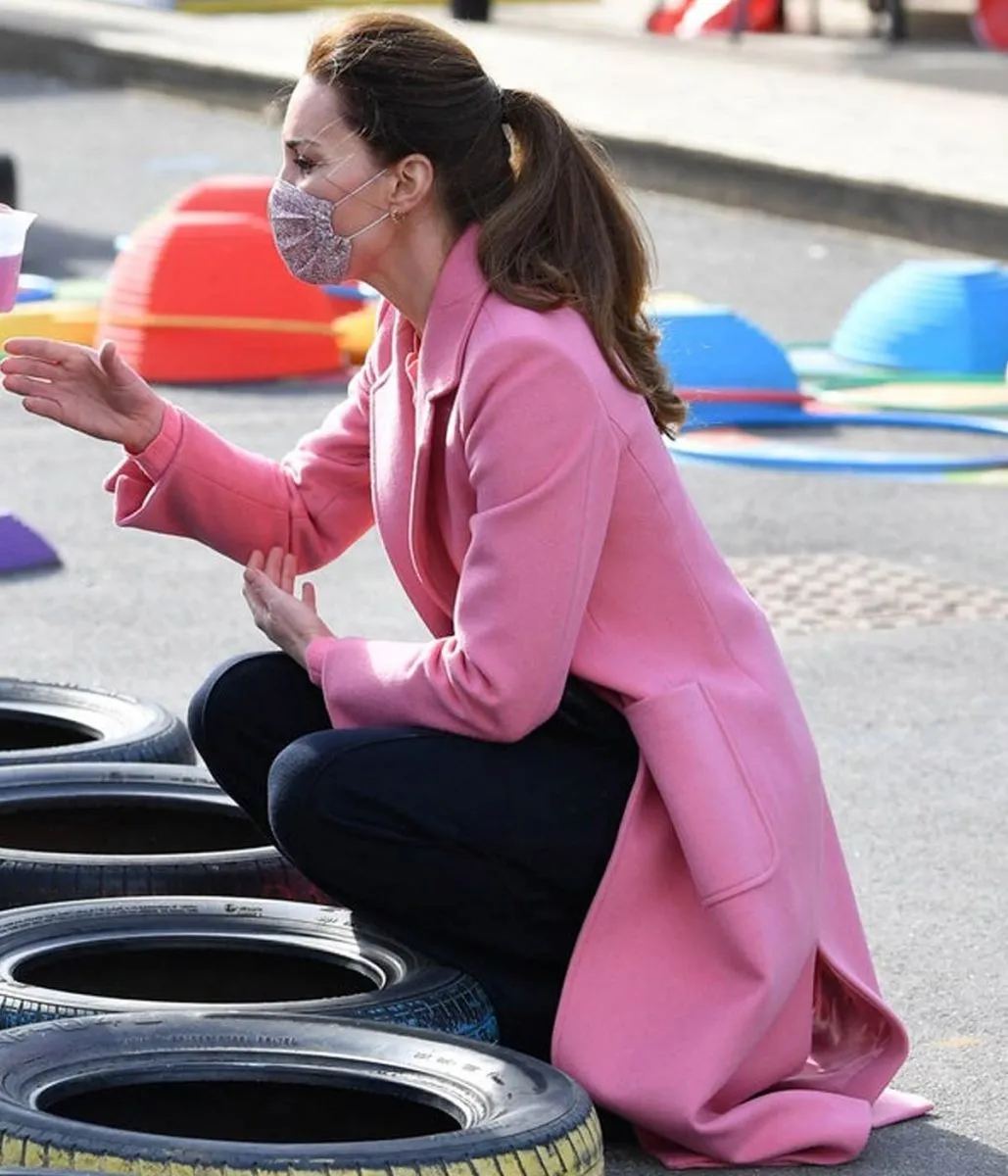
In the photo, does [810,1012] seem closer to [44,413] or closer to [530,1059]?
[530,1059]

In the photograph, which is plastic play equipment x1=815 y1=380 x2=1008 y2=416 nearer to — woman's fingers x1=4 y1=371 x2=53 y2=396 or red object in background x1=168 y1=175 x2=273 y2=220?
red object in background x1=168 y1=175 x2=273 y2=220

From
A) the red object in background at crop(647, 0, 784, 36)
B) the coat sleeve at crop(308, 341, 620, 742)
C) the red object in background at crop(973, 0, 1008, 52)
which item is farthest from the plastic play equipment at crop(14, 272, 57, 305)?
the red object in background at crop(973, 0, 1008, 52)

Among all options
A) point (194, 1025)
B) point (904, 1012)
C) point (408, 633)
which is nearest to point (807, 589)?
point (408, 633)

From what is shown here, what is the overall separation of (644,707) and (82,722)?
1.53m

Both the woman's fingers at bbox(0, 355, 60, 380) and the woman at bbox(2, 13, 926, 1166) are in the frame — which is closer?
the woman at bbox(2, 13, 926, 1166)

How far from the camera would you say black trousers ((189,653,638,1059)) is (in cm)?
347

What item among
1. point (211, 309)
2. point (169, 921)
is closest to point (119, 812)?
point (169, 921)

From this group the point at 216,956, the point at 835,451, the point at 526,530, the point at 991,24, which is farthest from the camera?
the point at 991,24

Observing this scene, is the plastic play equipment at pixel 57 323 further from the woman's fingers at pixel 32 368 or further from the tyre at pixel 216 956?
the tyre at pixel 216 956

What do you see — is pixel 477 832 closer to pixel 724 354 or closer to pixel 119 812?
pixel 119 812

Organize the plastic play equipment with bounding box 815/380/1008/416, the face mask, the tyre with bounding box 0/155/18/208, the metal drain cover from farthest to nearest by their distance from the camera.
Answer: the tyre with bounding box 0/155/18/208, the plastic play equipment with bounding box 815/380/1008/416, the metal drain cover, the face mask

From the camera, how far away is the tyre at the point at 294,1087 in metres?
3.04

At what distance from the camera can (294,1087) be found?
125 inches

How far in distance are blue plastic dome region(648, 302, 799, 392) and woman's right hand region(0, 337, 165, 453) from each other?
470cm
